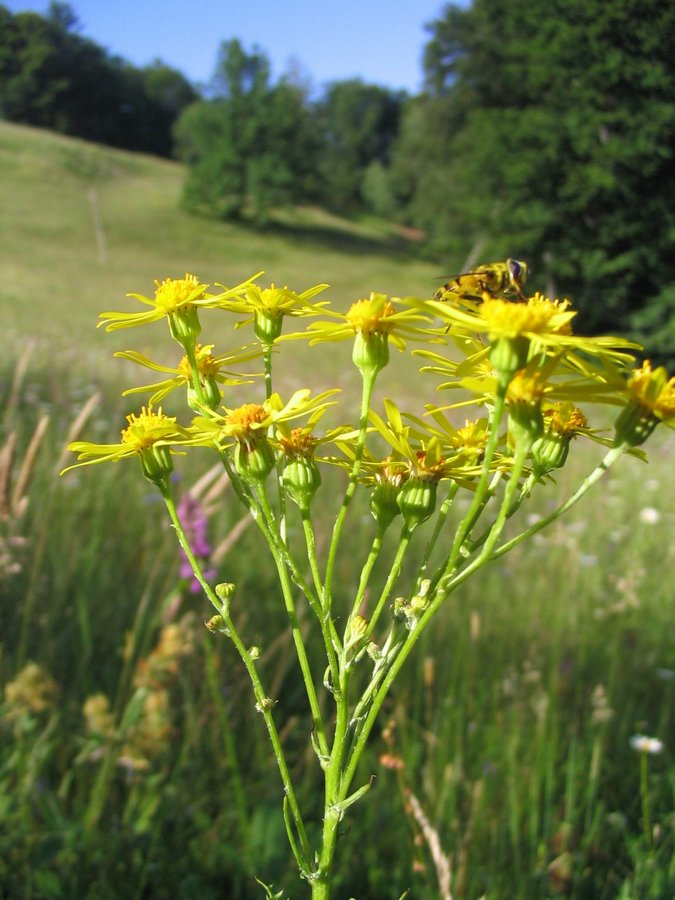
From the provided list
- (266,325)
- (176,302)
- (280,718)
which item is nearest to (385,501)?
(266,325)

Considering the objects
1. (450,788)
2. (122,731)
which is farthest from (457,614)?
(122,731)

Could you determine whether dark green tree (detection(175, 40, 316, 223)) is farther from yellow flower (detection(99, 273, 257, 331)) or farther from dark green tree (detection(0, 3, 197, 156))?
yellow flower (detection(99, 273, 257, 331))

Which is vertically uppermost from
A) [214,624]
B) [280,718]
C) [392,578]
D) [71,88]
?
[71,88]

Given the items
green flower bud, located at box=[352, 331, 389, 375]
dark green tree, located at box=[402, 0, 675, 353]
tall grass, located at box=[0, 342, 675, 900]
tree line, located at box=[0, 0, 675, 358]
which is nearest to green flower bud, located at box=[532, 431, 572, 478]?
green flower bud, located at box=[352, 331, 389, 375]

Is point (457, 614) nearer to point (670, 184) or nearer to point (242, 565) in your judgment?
point (242, 565)

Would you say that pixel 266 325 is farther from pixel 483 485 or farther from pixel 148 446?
pixel 483 485
